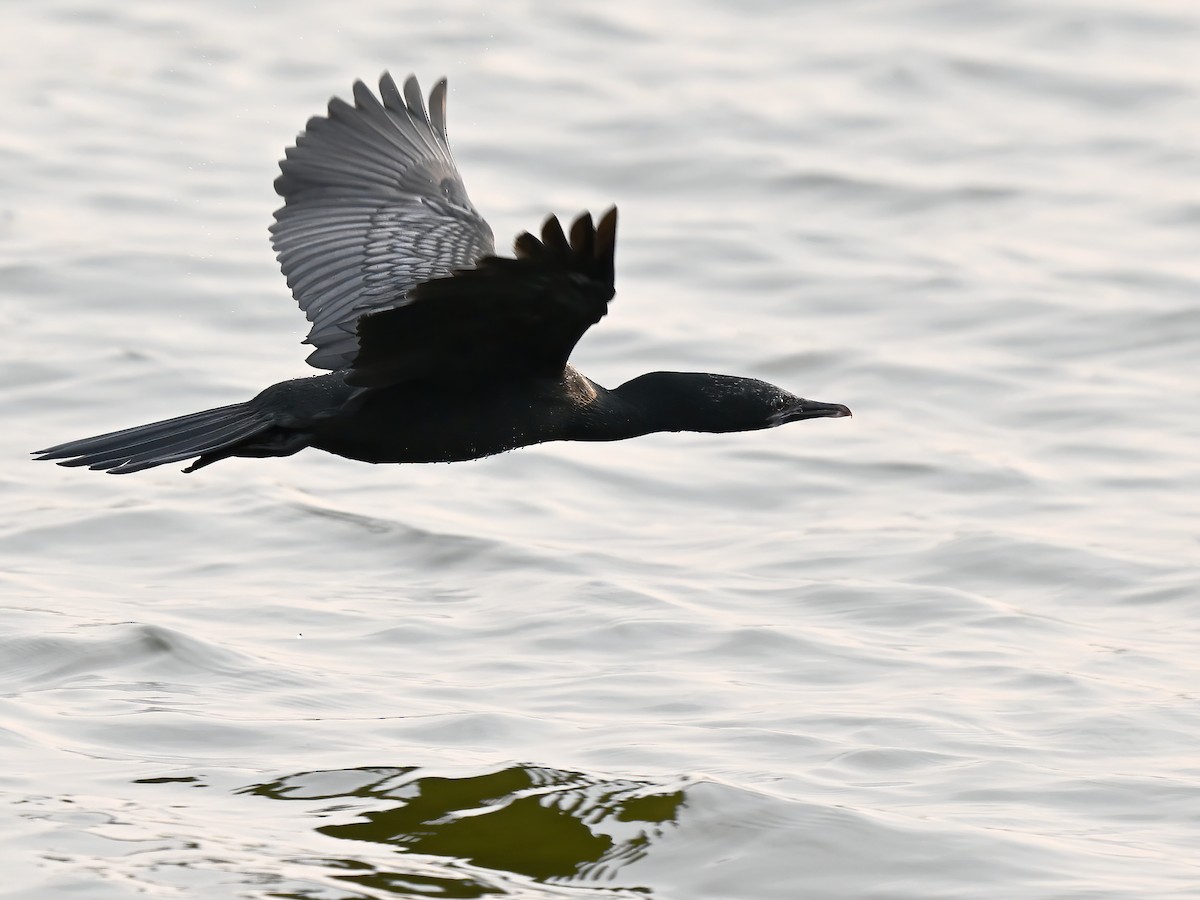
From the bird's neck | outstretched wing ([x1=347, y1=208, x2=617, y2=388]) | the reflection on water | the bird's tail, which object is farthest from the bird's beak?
the bird's tail

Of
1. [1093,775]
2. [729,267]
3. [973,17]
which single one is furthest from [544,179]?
[1093,775]

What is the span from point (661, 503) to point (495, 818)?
3.73 metres

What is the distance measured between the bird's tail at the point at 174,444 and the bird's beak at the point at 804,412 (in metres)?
1.86

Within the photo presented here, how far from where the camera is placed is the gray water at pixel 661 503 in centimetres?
653

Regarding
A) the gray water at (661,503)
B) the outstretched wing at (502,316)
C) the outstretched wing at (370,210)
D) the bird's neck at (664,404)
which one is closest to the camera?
the outstretched wing at (502,316)

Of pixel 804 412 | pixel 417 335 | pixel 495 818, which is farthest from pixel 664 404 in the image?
pixel 495 818

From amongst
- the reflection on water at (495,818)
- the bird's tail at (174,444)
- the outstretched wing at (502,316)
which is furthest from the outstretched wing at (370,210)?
the reflection on water at (495,818)

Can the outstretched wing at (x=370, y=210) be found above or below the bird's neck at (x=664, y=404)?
above

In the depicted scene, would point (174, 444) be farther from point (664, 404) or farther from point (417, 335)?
point (664, 404)

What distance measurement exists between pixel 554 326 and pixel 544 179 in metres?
8.31

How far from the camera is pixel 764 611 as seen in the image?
28.6 ft

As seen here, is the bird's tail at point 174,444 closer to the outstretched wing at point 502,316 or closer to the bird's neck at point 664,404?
the outstretched wing at point 502,316

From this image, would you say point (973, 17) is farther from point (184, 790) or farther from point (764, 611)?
point (184, 790)

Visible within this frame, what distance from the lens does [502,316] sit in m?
6.06
